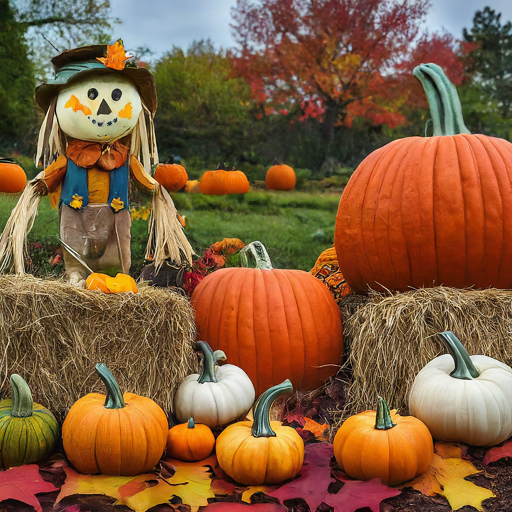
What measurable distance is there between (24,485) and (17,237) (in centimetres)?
124

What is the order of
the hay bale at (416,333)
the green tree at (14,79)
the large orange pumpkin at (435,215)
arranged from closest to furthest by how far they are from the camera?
the hay bale at (416,333) → the large orange pumpkin at (435,215) → the green tree at (14,79)

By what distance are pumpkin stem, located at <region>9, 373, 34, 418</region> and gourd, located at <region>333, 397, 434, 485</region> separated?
126cm

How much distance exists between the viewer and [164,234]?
316 centimetres

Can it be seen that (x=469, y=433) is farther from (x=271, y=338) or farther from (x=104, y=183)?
(x=104, y=183)

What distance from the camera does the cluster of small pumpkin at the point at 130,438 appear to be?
84.4 inches

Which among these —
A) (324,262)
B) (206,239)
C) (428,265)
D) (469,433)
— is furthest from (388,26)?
(469,433)

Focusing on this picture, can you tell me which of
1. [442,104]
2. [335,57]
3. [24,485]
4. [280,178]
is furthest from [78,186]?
[335,57]

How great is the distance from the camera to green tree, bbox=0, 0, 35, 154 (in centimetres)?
967

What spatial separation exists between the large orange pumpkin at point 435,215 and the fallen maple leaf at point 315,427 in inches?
32.5

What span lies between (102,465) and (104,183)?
4.89 feet

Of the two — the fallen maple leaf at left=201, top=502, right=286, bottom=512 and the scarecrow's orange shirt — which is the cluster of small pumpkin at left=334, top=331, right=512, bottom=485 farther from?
the scarecrow's orange shirt

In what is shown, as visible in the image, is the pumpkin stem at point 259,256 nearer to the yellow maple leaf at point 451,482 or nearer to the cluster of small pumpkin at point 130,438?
the cluster of small pumpkin at point 130,438

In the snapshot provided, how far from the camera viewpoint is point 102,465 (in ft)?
7.21

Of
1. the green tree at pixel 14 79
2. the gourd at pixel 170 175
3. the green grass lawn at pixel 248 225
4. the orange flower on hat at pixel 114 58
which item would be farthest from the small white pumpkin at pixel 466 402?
the green tree at pixel 14 79
